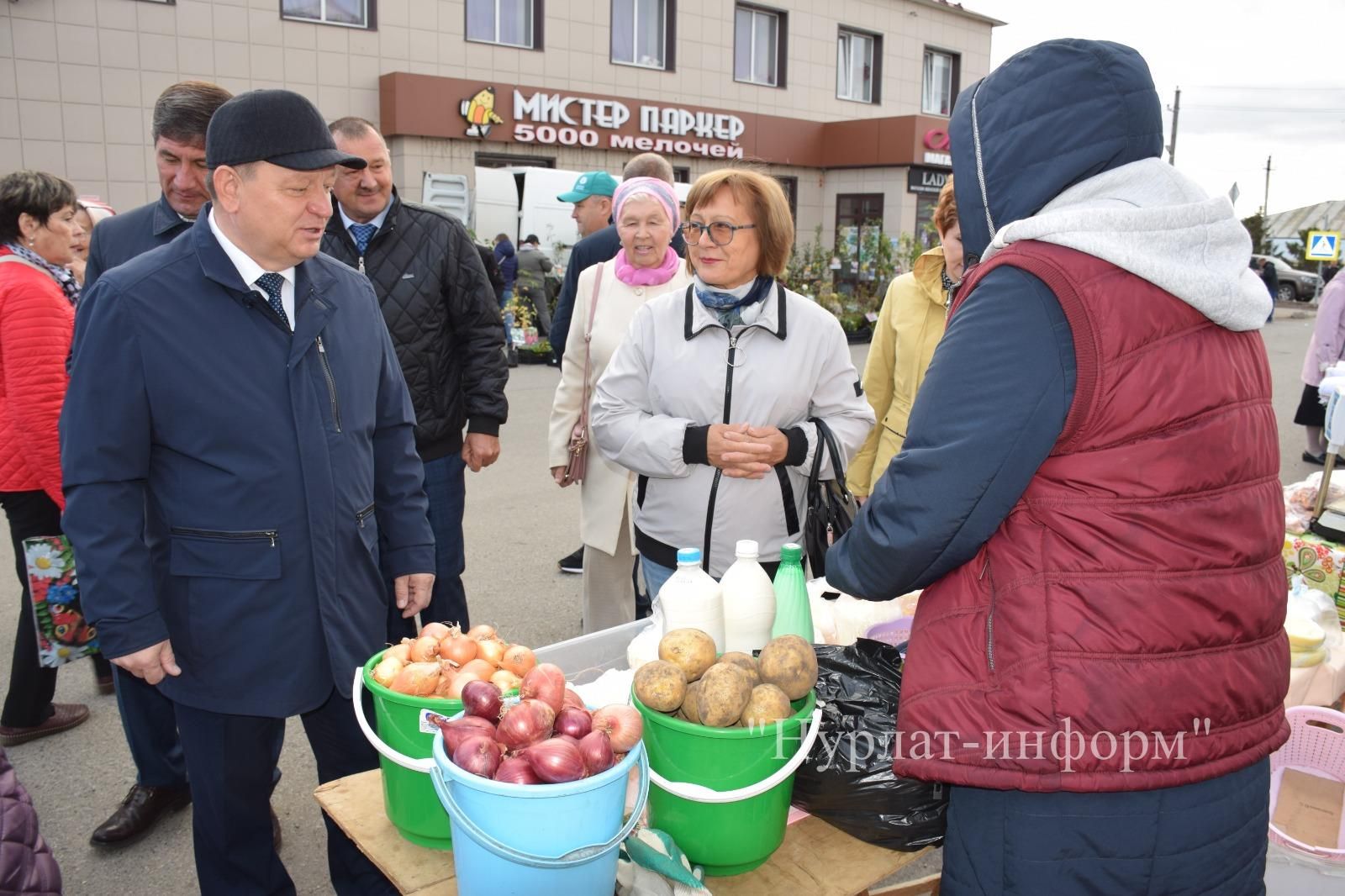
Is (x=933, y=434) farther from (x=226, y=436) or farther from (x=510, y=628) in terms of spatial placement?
(x=510, y=628)

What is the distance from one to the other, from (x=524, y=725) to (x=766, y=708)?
1.46 ft

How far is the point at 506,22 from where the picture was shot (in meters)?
17.8

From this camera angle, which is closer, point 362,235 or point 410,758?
point 410,758

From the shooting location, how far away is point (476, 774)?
153cm

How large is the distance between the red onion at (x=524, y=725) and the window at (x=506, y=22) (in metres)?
17.7

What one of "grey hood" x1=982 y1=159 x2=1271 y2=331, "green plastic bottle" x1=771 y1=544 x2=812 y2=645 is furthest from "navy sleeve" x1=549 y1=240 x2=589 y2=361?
"grey hood" x1=982 y1=159 x2=1271 y2=331

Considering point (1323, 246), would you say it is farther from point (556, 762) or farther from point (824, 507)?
point (556, 762)

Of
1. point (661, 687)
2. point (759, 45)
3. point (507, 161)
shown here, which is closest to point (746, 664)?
point (661, 687)

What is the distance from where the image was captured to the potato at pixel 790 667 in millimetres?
1836

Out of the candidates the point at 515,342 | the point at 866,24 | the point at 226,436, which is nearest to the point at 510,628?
the point at 226,436

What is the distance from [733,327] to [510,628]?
2611mm

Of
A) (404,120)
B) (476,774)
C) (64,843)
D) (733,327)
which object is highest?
(404,120)

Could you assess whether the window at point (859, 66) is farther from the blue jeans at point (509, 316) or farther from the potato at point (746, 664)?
the potato at point (746, 664)

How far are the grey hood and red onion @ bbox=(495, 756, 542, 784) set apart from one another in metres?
1.13
